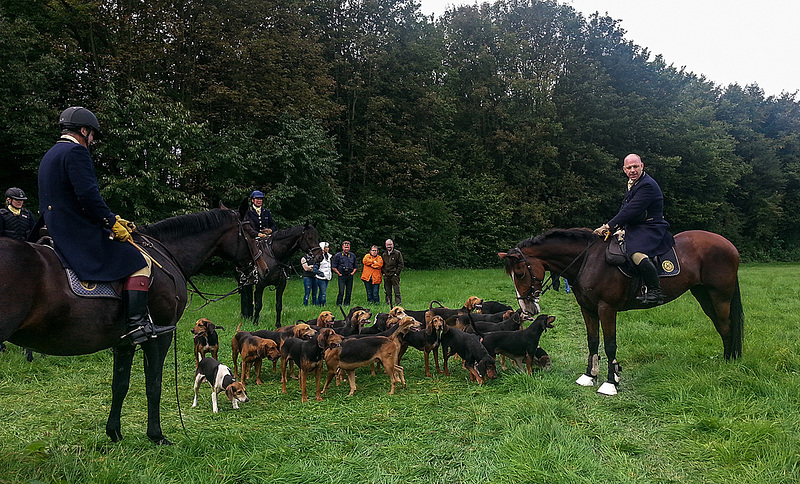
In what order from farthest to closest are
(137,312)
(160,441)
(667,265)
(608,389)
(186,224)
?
(667,265) → (608,389) → (186,224) → (160,441) → (137,312)

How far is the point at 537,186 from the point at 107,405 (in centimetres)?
3568

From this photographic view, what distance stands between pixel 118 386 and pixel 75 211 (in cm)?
193

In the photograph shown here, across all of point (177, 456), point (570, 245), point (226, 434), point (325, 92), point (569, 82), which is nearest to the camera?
point (177, 456)

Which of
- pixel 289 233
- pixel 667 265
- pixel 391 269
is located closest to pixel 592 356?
pixel 667 265

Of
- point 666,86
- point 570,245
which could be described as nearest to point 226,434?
point 570,245

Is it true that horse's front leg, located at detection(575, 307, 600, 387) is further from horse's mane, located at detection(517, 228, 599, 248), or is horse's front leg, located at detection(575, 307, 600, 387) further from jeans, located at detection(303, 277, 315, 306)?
jeans, located at detection(303, 277, 315, 306)

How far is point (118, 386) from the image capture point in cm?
506

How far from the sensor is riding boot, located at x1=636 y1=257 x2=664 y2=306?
22.3 ft

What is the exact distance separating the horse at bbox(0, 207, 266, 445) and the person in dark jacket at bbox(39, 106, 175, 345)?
147 mm

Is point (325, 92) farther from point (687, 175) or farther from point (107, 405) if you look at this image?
point (687, 175)

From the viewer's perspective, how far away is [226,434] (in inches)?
198

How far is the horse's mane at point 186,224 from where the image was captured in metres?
5.61

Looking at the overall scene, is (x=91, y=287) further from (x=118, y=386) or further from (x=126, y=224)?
(x=118, y=386)

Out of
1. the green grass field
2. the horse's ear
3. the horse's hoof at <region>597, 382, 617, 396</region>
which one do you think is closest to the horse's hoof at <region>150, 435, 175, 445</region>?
the green grass field
